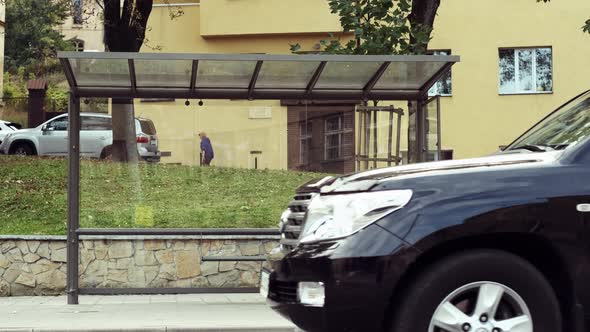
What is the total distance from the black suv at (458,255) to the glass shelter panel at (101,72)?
588 cm

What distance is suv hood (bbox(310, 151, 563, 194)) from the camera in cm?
499

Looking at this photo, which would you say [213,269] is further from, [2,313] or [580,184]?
[580,184]

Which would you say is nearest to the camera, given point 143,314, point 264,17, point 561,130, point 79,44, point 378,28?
point 561,130

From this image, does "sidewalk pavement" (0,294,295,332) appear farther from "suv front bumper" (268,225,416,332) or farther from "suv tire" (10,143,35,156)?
"suv tire" (10,143,35,156)

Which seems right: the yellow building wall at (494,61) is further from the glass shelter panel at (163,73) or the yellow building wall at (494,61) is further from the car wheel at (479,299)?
the car wheel at (479,299)

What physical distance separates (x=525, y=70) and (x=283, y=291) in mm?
22513

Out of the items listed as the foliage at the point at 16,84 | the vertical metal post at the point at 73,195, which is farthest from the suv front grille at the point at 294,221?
the foliage at the point at 16,84

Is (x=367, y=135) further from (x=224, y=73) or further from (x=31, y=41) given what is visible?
(x=31, y=41)

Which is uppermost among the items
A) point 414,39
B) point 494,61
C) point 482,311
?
point 494,61

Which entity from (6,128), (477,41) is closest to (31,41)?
(6,128)

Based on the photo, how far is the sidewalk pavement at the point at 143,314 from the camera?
337 inches

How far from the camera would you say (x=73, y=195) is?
35.8 ft

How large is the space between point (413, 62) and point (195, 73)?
251 cm

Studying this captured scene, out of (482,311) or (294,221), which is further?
(294,221)
